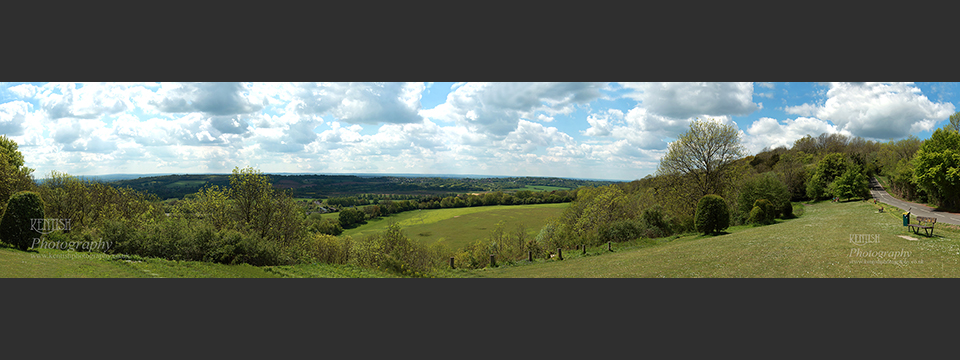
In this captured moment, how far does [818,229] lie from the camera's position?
17.8 meters

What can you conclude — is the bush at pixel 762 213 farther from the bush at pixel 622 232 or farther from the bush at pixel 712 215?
the bush at pixel 622 232

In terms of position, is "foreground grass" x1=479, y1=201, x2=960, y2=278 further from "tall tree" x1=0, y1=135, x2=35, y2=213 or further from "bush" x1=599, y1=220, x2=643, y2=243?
"tall tree" x1=0, y1=135, x2=35, y2=213

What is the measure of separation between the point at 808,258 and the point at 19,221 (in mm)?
32097

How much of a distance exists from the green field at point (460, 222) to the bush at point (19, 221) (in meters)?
27.0

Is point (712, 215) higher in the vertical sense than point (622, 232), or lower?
higher

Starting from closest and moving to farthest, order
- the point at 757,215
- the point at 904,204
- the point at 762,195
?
1. the point at 757,215
2. the point at 762,195
3. the point at 904,204

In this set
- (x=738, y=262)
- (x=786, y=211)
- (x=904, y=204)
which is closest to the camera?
(x=738, y=262)

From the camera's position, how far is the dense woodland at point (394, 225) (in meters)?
14.3

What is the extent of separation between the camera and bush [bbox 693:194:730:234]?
2159 cm

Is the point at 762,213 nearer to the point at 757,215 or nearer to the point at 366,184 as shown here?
the point at 757,215

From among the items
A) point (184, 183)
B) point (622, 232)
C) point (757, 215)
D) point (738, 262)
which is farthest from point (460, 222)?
point (738, 262)

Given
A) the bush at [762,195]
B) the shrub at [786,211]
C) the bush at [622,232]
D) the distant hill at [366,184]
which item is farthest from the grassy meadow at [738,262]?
the distant hill at [366,184]

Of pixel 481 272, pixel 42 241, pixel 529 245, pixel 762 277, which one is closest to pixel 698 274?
pixel 762 277

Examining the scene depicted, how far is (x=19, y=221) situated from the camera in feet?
45.6
